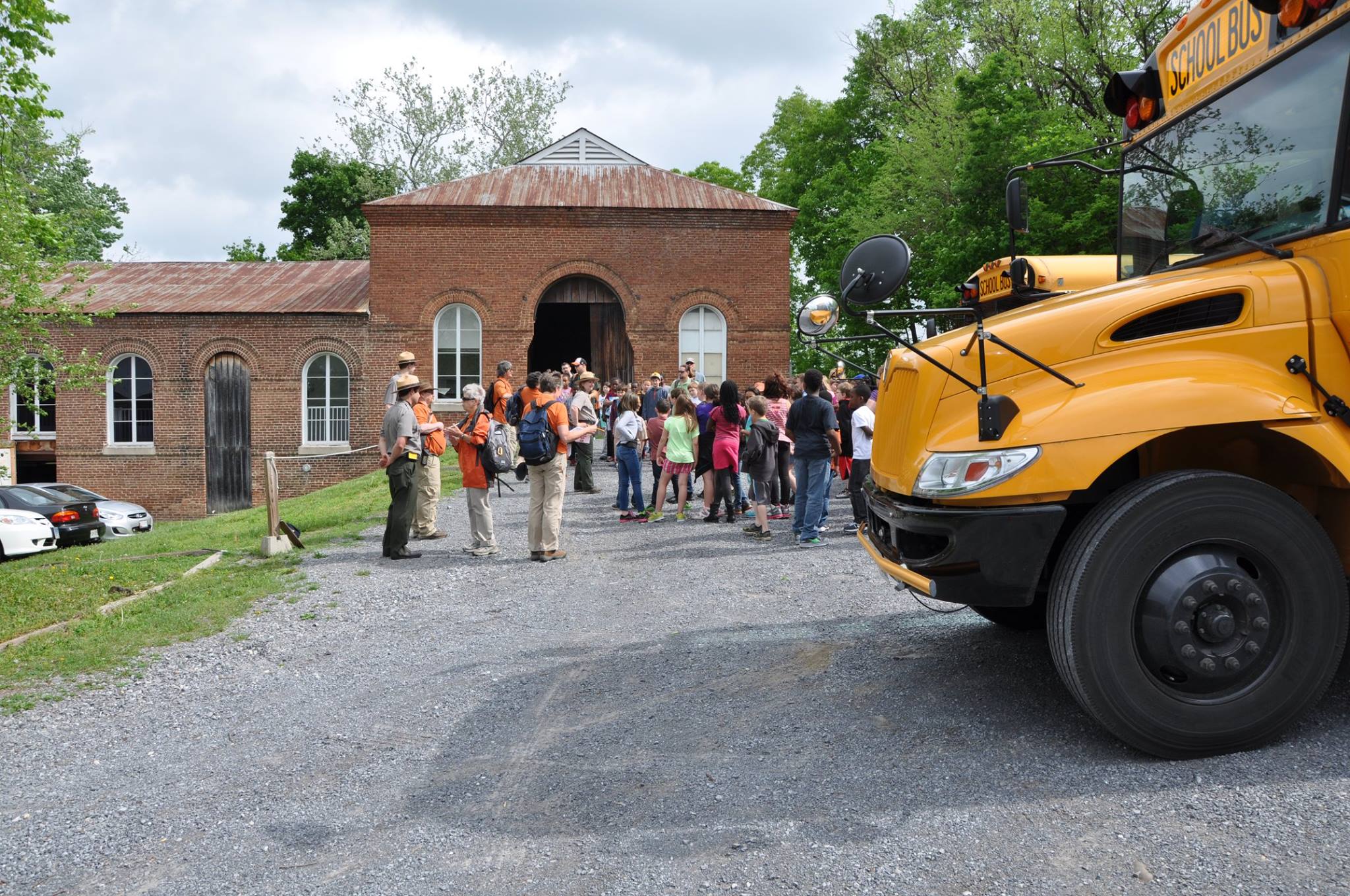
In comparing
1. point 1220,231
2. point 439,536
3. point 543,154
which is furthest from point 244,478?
point 1220,231

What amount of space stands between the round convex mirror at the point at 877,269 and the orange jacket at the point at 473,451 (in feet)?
22.1

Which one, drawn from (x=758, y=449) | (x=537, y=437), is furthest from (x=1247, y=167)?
(x=758, y=449)

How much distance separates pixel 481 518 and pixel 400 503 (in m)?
0.84

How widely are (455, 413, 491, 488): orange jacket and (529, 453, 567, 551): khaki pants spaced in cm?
75

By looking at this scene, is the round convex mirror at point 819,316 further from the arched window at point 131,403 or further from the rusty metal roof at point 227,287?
the arched window at point 131,403

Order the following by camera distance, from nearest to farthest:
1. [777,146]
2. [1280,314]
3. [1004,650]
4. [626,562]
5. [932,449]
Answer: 1. [1280,314]
2. [932,449]
3. [1004,650]
4. [626,562]
5. [777,146]

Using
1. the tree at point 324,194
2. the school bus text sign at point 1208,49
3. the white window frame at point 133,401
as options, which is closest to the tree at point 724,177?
the tree at point 324,194

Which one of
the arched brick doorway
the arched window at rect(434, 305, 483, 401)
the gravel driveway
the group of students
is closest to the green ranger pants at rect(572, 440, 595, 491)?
the group of students

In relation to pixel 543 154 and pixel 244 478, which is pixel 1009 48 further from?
pixel 244 478

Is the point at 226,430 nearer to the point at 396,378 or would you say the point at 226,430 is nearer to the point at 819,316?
the point at 396,378

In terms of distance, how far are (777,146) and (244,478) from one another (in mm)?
33737

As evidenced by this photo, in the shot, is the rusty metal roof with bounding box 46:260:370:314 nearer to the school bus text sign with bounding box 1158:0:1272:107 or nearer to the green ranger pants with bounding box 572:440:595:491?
the green ranger pants with bounding box 572:440:595:491

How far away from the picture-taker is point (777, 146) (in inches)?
2040

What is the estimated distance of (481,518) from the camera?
10.5 m
